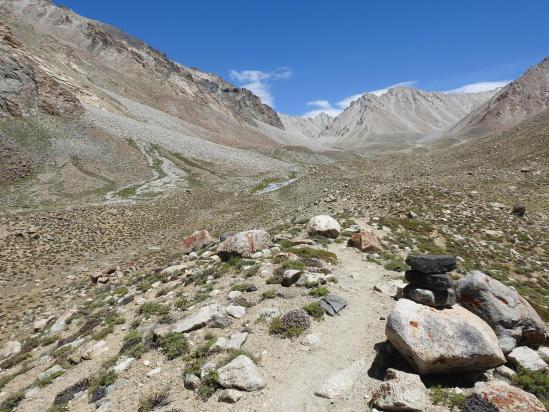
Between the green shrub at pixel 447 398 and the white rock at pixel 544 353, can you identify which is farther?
the white rock at pixel 544 353

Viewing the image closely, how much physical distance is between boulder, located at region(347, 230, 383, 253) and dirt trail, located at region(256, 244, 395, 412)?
4491 mm

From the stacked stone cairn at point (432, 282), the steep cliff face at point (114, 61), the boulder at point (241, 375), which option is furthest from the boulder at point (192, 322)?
the steep cliff face at point (114, 61)

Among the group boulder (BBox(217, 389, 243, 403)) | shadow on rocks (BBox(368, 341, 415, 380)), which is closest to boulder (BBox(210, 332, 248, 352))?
boulder (BBox(217, 389, 243, 403))

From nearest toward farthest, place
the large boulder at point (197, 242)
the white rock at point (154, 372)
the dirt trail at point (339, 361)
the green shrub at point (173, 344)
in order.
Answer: the dirt trail at point (339, 361)
the white rock at point (154, 372)
the green shrub at point (173, 344)
the large boulder at point (197, 242)

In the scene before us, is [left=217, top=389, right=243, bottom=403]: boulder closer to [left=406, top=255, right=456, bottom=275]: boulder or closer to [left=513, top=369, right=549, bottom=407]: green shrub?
[left=406, top=255, right=456, bottom=275]: boulder

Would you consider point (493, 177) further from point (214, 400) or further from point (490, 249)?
point (214, 400)

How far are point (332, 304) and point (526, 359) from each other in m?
5.33

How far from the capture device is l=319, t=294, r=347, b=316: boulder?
11594 millimetres

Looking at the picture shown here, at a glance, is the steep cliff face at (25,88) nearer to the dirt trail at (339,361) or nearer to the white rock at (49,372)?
the white rock at (49,372)

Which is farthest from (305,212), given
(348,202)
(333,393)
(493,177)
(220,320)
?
(493,177)

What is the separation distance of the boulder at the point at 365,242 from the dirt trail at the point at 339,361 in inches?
177

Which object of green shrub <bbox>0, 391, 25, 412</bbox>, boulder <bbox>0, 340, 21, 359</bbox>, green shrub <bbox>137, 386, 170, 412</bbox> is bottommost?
boulder <bbox>0, 340, 21, 359</bbox>

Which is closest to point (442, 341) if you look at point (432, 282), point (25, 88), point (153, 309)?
point (432, 282)

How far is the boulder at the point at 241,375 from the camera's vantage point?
8.60m
